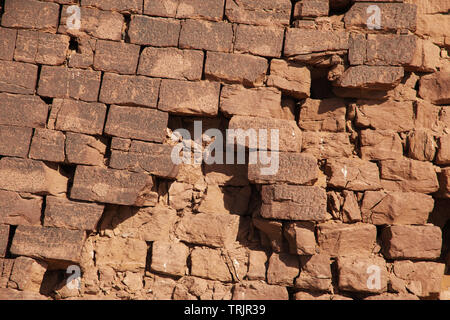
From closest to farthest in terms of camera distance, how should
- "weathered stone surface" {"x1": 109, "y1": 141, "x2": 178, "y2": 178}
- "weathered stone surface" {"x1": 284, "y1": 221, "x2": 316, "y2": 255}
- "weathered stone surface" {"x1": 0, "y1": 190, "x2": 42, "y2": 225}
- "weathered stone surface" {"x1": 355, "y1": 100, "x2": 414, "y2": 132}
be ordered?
"weathered stone surface" {"x1": 284, "y1": 221, "x2": 316, "y2": 255} < "weathered stone surface" {"x1": 0, "y1": 190, "x2": 42, "y2": 225} < "weathered stone surface" {"x1": 109, "y1": 141, "x2": 178, "y2": 178} < "weathered stone surface" {"x1": 355, "y1": 100, "x2": 414, "y2": 132}

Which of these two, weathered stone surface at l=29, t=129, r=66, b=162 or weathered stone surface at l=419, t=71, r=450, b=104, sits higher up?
weathered stone surface at l=419, t=71, r=450, b=104

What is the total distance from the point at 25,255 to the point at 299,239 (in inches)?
128

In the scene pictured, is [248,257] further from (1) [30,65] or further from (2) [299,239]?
(1) [30,65]

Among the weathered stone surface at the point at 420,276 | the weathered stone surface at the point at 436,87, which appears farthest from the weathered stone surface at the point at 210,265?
the weathered stone surface at the point at 436,87

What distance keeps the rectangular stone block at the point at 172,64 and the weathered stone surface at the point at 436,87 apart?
2.91m

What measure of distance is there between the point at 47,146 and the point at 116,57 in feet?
4.57

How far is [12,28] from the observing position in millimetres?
5535

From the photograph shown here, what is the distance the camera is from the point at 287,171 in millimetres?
5238

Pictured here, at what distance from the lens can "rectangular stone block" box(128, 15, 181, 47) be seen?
18.1ft

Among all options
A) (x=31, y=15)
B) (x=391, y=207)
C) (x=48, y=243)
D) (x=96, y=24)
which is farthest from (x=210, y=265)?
(x=31, y=15)

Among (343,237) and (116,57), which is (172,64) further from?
(343,237)

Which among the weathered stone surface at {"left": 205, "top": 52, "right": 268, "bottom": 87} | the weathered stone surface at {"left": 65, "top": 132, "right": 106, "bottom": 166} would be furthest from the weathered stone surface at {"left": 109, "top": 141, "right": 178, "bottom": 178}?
the weathered stone surface at {"left": 205, "top": 52, "right": 268, "bottom": 87}

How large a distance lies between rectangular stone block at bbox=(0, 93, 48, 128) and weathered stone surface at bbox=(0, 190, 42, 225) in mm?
861

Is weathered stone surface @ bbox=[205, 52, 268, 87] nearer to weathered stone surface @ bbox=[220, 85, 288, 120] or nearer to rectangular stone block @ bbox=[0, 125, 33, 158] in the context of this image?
weathered stone surface @ bbox=[220, 85, 288, 120]
